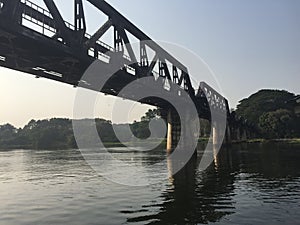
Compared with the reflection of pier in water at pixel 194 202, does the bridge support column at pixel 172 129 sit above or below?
above

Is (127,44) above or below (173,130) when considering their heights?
above

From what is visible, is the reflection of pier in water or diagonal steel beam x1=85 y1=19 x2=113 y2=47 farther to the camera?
diagonal steel beam x1=85 y1=19 x2=113 y2=47

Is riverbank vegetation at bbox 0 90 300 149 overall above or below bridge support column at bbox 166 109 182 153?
above

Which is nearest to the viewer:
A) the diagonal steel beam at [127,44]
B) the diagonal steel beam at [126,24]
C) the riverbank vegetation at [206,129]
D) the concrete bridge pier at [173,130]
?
the diagonal steel beam at [126,24]

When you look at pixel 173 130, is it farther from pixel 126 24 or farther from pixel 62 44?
pixel 62 44

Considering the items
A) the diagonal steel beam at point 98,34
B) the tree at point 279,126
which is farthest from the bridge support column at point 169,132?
the tree at point 279,126

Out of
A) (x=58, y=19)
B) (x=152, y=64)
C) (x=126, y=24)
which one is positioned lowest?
(x=58, y=19)

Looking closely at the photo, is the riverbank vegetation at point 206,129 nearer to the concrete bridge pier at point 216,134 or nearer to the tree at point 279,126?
the tree at point 279,126

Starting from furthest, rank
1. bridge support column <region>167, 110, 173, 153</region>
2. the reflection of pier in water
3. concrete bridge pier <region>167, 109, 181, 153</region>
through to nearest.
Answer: concrete bridge pier <region>167, 109, 181, 153</region> → bridge support column <region>167, 110, 173, 153</region> → the reflection of pier in water

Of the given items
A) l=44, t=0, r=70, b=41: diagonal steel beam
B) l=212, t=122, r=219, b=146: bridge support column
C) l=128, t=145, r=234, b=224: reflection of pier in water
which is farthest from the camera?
l=212, t=122, r=219, b=146: bridge support column

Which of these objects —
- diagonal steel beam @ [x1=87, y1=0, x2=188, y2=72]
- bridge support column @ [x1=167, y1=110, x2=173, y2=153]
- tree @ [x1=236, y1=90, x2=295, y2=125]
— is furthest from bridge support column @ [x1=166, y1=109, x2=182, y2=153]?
tree @ [x1=236, y1=90, x2=295, y2=125]

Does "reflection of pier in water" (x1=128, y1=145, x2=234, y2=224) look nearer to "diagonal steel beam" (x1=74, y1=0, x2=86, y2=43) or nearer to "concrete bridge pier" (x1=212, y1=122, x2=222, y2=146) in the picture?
"diagonal steel beam" (x1=74, y1=0, x2=86, y2=43)

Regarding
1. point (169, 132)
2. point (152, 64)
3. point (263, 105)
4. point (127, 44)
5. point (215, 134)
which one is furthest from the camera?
point (263, 105)

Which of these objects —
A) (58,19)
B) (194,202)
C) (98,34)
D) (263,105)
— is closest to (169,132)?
(98,34)
